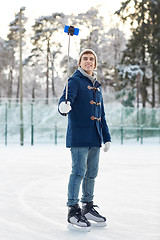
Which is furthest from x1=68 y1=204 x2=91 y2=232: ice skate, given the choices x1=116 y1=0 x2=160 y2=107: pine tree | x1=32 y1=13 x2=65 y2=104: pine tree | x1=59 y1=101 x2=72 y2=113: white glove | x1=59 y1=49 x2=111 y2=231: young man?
x1=32 y1=13 x2=65 y2=104: pine tree

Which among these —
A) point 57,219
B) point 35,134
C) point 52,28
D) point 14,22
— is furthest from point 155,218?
point 14,22

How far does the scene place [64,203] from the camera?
6250 millimetres

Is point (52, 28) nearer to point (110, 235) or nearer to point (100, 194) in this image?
point (100, 194)

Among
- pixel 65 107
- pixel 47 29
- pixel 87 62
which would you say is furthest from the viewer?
pixel 47 29

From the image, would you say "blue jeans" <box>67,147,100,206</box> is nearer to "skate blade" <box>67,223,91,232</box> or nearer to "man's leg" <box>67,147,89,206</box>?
"man's leg" <box>67,147,89,206</box>

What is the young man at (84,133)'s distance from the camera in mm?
4641

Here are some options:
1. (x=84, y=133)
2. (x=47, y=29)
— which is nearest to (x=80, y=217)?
(x=84, y=133)

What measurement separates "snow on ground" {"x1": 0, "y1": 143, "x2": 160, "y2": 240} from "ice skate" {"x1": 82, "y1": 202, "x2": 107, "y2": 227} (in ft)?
0.30

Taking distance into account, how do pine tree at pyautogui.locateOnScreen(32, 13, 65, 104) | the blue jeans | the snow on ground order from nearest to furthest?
1. the snow on ground
2. the blue jeans
3. pine tree at pyautogui.locateOnScreen(32, 13, 65, 104)

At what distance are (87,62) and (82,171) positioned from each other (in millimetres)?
1150

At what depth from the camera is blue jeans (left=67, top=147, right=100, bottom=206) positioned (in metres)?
4.63

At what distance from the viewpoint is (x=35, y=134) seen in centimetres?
2828

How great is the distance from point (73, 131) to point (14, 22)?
42.7 metres

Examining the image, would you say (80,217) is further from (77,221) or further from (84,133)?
(84,133)
